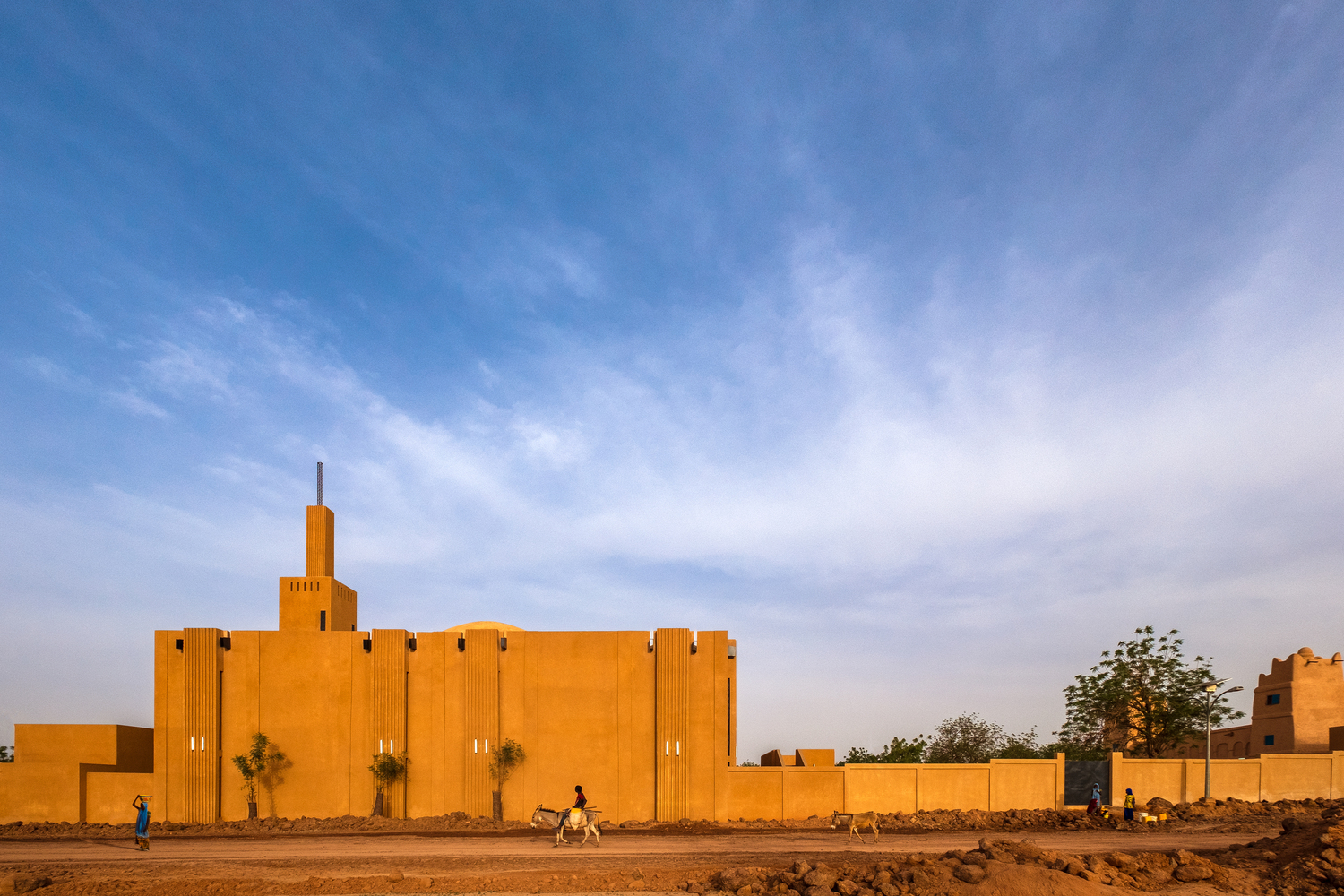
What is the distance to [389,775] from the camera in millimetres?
33312

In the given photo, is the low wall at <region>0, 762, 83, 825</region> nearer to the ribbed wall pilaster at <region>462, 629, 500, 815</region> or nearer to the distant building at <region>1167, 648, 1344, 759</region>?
the ribbed wall pilaster at <region>462, 629, 500, 815</region>

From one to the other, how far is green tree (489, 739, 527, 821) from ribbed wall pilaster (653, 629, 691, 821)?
219 inches

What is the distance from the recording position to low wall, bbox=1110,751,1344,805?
35281 mm

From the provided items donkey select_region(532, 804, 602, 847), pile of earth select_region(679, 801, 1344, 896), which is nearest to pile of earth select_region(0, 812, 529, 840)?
donkey select_region(532, 804, 602, 847)

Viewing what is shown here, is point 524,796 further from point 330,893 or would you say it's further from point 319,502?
point 319,502

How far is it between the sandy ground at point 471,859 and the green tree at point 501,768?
259cm

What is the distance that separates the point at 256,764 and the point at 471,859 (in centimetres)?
1411

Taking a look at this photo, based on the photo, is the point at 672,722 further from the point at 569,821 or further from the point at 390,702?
the point at 390,702

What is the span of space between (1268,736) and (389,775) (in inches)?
1936

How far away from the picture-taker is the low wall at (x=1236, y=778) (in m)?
35.3

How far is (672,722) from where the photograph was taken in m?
33.7

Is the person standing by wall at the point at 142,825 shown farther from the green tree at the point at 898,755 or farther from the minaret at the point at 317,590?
the green tree at the point at 898,755

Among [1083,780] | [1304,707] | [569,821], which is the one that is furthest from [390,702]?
[1304,707]

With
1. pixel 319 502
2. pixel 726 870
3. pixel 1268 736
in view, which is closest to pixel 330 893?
pixel 726 870
